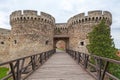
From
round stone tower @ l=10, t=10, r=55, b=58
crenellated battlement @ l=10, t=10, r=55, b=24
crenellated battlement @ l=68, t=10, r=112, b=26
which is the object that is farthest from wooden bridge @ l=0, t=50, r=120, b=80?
crenellated battlement @ l=68, t=10, r=112, b=26

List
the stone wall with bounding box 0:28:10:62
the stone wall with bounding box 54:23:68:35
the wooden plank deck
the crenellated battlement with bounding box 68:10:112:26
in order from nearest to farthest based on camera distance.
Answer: the wooden plank deck → the crenellated battlement with bounding box 68:10:112:26 → the stone wall with bounding box 54:23:68:35 → the stone wall with bounding box 0:28:10:62

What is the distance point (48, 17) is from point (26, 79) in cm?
1568

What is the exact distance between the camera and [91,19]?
18.7m

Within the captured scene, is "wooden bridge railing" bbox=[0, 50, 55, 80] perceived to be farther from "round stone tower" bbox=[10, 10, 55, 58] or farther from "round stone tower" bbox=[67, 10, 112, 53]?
"round stone tower" bbox=[67, 10, 112, 53]

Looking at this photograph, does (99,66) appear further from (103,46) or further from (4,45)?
(4,45)

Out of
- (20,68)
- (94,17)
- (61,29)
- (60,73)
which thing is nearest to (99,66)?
(60,73)

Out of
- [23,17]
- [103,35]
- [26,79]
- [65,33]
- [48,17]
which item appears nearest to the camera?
[26,79]

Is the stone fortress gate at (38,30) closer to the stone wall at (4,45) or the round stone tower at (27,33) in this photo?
the round stone tower at (27,33)

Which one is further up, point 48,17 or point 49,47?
point 48,17

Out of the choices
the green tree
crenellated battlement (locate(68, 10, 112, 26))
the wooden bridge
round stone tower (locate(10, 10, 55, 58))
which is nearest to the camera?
the wooden bridge

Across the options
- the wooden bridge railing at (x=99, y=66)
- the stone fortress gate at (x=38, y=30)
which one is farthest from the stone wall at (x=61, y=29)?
the wooden bridge railing at (x=99, y=66)

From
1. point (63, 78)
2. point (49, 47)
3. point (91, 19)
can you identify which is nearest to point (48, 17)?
point (49, 47)

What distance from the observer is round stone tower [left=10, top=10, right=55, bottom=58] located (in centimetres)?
1816

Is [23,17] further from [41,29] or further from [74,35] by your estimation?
[74,35]
